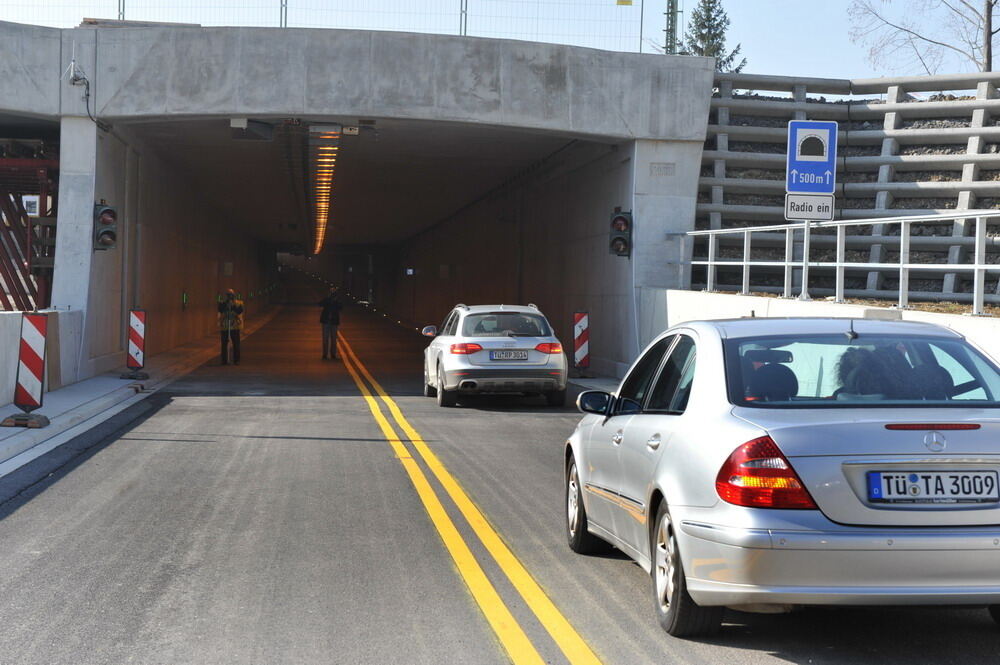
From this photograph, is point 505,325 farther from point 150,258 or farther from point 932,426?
point 932,426

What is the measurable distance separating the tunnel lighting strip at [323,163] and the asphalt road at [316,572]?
1191 cm

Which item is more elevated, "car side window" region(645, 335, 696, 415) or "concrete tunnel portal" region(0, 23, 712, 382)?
"concrete tunnel portal" region(0, 23, 712, 382)

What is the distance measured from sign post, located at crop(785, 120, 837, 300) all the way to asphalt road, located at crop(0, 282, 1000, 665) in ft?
14.8

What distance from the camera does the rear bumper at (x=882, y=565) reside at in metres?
4.74

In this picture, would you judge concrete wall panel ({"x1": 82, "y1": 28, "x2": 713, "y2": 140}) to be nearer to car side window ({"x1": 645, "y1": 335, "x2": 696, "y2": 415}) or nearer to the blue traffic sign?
the blue traffic sign

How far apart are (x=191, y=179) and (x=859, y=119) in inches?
800

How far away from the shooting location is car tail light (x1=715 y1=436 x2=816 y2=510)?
483cm

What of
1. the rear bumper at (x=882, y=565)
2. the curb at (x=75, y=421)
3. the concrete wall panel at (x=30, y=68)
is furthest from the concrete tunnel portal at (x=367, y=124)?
the rear bumper at (x=882, y=565)

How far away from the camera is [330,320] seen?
31.8 m

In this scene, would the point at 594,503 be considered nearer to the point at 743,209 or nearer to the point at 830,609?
the point at 830,609

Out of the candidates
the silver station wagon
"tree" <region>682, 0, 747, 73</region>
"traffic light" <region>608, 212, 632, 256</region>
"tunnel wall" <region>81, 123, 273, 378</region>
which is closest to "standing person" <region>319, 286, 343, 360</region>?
"tunnel wall" <region>81, 123, 273, 378</region>

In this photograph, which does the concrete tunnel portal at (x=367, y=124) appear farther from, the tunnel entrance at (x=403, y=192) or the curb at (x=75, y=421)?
the curb at (x=75, y=421)

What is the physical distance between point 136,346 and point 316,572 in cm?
1616

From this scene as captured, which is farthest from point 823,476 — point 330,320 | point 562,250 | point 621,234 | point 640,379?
point 330,320
